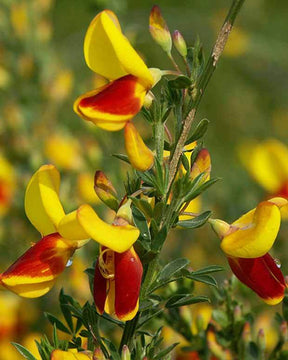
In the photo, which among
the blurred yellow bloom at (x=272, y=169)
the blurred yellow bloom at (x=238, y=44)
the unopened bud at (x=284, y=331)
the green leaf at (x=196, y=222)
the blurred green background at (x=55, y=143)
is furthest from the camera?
the blurred yellow bloom at (x=238, y=44)

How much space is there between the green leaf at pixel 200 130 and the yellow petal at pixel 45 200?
18 cm

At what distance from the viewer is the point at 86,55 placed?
0.94m

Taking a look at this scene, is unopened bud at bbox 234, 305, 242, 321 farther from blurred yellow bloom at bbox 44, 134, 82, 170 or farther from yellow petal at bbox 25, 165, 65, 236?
blurred yellow bloom at bbox 44, 134, 82, 170

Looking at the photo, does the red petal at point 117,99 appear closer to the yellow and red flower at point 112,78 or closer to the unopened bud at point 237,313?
the yellow and red flower at point 112,78

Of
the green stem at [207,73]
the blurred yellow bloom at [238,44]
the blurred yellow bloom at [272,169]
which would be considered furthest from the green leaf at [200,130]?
the blurred yellow bloom at [238,44]

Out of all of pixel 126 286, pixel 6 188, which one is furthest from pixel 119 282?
pixel 6 188

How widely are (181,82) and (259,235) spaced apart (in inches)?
8.1

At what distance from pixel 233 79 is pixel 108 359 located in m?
3.87

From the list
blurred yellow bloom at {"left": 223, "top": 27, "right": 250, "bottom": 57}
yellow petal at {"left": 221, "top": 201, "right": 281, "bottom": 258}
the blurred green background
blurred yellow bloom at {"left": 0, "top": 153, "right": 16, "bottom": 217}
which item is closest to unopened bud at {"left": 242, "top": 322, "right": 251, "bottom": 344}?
yellow petal at {"left": 221, "top": 201, "right": 281, "bottom": 258}

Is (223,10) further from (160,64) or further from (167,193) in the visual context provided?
(167,193)

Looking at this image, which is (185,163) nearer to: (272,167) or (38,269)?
(38,269)

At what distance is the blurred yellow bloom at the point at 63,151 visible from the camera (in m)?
2.51

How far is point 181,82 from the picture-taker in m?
0.93

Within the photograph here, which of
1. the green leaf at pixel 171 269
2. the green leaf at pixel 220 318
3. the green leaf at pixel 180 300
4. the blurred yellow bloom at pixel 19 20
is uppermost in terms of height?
the green leaf at pixel 171 269
